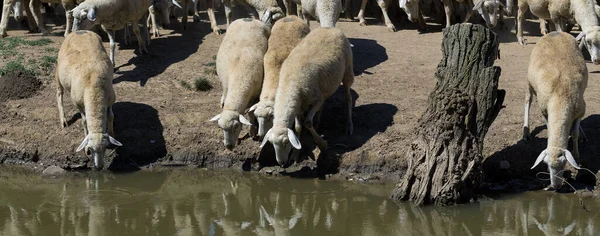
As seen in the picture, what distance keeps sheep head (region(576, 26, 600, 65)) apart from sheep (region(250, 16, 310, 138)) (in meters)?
4.54

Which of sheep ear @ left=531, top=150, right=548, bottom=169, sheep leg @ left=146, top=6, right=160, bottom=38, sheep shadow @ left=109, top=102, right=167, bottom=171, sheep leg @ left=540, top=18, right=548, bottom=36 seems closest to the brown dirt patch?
sheep shadow @ left=109, top=102, right=167, bottom=171

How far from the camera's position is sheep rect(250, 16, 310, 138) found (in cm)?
1258

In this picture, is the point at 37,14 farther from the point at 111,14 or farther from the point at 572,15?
the point at 572,15

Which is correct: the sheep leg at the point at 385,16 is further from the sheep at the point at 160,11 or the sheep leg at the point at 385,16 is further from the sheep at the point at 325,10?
the sheep at the point at 160,11

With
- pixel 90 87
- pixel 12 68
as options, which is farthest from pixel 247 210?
pixel 12 68

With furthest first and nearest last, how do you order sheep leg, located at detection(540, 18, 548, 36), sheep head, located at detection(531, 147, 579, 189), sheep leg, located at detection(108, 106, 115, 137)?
sheep leg, located at detection(540, 18, 548, 36) → sheep leg, located at detection(108, 106, 115, 137) → sheep head, located at detection(531, 147, 579, 189)

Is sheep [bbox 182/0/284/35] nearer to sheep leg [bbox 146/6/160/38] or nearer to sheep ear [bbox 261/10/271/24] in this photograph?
sheep ear [bbox 261/10/271/24]

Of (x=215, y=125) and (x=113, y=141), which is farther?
(x=215, y=125)

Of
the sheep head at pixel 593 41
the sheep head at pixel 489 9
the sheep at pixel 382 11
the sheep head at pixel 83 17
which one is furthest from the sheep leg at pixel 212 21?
the sheep head at pixel 593 41

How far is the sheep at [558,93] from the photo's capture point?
11.5 meters

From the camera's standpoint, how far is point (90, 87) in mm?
13023

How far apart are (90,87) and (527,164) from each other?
5672mm

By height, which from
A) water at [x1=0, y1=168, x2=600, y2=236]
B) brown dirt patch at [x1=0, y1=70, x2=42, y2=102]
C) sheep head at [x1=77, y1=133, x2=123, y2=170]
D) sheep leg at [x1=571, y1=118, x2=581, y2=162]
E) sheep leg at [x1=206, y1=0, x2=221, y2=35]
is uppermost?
sheep leg at [x1=206, y1=0, x2=221, y2=35]

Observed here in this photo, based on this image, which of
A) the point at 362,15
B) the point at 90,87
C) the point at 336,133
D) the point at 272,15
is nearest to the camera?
the point at 90,87
